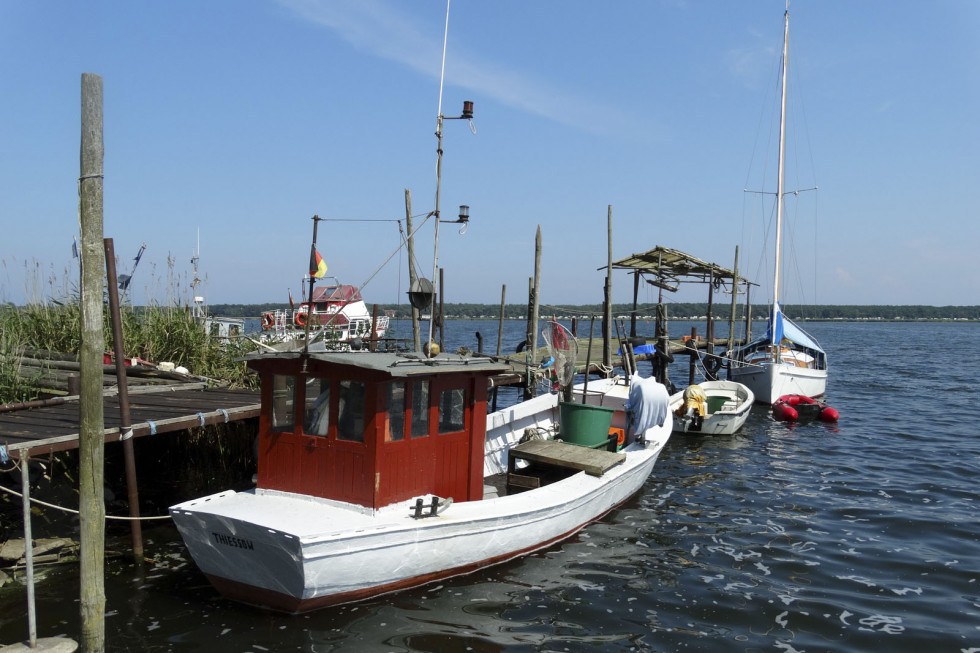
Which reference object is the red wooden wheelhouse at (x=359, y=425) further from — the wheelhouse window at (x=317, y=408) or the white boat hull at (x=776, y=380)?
the white boat hull at (x=776, y=380)

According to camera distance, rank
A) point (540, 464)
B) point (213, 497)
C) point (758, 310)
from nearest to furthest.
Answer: point (213, 497), point (540, 464), point (758, 310)

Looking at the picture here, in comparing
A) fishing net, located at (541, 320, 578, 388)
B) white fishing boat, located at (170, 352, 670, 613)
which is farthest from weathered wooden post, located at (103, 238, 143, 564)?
fishing net, located at (541, 320, 578, 388)

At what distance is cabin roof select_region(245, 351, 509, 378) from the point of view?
26.6 feet

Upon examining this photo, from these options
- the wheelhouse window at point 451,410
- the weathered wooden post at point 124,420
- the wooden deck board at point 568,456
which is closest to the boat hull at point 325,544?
the wheelhouse window at point 451,410

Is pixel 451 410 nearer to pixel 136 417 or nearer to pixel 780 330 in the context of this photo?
pixel 136 417

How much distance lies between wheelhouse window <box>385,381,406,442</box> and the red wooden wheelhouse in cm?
1

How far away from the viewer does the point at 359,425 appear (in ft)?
27.4

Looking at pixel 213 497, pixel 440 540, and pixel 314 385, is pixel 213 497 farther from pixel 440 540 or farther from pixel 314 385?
pixel 440 540

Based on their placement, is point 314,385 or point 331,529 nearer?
point 331,529

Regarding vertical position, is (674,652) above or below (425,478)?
below

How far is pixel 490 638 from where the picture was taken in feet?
25.0

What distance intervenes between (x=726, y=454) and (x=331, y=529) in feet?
41.4

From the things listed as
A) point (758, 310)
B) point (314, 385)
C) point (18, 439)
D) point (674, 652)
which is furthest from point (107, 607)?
point (758, 310)

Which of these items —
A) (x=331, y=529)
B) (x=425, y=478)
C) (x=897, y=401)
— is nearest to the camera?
(x=331, y=529)
